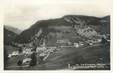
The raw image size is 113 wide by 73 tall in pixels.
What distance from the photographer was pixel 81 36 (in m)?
1.32

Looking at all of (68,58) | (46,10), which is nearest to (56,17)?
(46,10)

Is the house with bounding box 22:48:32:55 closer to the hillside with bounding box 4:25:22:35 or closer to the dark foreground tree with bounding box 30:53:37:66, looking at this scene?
the dark foreground tree with bounding box 30:53:37:66

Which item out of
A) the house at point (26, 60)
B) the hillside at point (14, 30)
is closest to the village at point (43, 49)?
the house at point (26, 60)

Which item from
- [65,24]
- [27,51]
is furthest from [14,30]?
[65,24]

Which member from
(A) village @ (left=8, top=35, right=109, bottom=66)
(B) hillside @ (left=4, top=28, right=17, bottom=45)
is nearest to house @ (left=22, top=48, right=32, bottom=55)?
(A) village @ (left=8, top=35, right=109, bottom=66)

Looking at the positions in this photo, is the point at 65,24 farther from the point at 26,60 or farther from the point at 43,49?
the point at 26,60

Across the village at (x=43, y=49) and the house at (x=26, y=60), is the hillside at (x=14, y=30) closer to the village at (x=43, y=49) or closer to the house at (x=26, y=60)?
the village at (x=43, y=49)

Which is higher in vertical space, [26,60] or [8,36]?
[8,36]

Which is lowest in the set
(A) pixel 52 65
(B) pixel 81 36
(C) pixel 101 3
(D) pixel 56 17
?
(A) pixel 52 65

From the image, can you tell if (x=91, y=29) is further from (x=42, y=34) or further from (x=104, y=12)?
(x=42, y=34)

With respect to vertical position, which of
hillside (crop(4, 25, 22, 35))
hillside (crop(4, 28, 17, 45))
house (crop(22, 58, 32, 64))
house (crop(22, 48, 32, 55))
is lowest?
house (crop(22, 58, 32, 64))

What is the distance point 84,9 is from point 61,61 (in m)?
0.43

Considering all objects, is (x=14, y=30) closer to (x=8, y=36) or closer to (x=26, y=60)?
(x=8, y=36)

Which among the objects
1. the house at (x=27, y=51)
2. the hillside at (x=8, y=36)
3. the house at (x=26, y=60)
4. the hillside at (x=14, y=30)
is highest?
the hillside at (x=14, y=30)
